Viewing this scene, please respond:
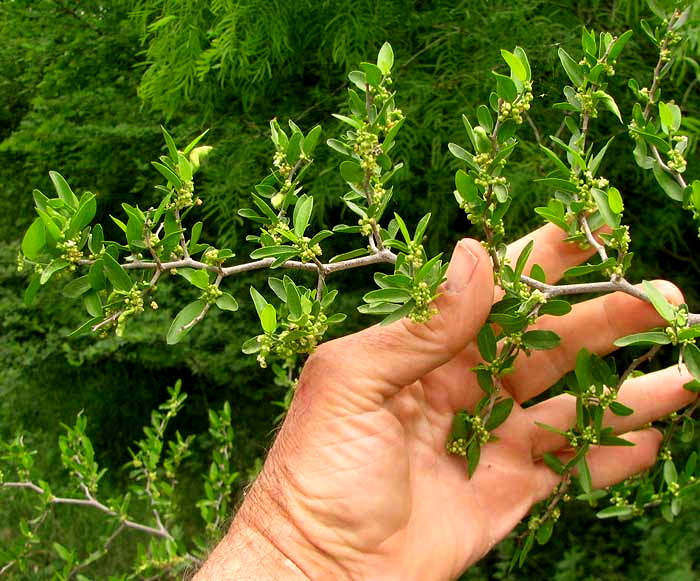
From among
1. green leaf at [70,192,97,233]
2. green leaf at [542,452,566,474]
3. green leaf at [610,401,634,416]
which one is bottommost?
green leaf at [542,452,566,474]

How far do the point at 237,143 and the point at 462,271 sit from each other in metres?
1.72

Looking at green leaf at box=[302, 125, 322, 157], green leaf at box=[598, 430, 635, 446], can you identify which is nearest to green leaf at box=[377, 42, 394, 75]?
green leaf at box=[302, 125, 322, 157]

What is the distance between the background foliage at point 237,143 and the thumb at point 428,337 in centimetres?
102

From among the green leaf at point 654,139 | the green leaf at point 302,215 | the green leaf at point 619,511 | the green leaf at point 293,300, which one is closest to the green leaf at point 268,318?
the green leaf at point 293,300

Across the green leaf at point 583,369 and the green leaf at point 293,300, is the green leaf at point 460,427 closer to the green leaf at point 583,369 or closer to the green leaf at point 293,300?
the green leaf at point 583,369

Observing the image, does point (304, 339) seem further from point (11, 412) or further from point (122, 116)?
point (11, 412)

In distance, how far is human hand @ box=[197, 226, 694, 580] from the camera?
1172 mm

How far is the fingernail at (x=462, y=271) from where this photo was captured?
3.50 feet

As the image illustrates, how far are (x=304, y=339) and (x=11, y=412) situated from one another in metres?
3.91

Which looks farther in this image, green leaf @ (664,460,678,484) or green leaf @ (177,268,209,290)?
green leaf @ (664,460,678,484)

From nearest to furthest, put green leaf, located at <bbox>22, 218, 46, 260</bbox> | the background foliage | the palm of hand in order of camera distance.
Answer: green leaf, located at <bbox>22, 218, 46, 260</bbox>
the palm of hand
the background foliage

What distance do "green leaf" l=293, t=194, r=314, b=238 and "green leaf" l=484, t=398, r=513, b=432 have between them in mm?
526

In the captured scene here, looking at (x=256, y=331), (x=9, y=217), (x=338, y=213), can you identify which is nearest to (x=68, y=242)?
(x=338, y=213)

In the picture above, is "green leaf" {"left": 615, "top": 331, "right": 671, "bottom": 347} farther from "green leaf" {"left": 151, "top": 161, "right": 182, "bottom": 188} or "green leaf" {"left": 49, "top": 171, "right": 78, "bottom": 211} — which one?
"green leaf" {"left": 49, "top": 171, "right": 78, "bottom": 211}
